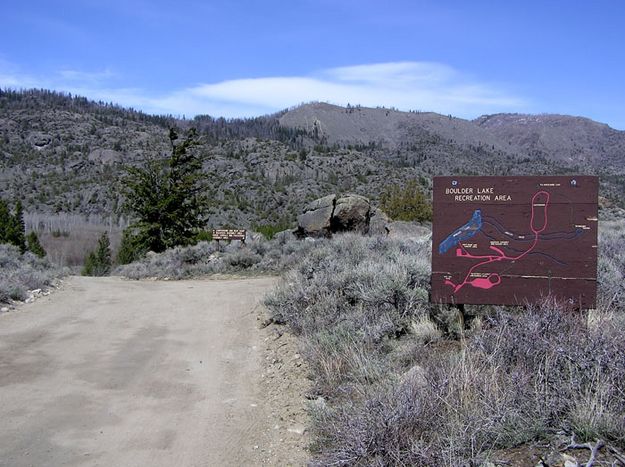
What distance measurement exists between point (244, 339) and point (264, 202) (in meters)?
79.1

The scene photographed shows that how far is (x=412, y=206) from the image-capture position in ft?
134

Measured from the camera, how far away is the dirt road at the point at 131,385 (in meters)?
5.13

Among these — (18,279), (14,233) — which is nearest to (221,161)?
(14,233)

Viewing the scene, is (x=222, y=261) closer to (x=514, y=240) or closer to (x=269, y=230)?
(x=514, y=240)

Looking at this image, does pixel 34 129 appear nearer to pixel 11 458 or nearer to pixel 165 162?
pixel 165 162

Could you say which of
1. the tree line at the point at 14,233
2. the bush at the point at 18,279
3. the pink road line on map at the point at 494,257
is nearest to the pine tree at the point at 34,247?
the tree line at the point at 14,233

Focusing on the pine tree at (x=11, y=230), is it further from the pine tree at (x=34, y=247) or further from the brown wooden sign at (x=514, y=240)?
the brown wooden sign at (x=514, y=240)

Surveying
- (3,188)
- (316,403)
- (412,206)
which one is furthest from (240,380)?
(3,188)

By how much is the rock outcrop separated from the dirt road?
12.3m

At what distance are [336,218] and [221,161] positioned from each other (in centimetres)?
8784

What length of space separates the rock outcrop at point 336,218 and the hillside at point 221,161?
1824 inches

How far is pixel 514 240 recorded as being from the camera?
A: 721 centimetres

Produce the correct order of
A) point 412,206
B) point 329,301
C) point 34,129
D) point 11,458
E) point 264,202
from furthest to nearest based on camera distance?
point 34,129
point 264,202
point 412,206
point 329,301
point 11,458

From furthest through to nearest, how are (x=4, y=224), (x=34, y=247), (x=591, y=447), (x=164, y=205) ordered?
(x=34, y=247)
(x=4, y=224)
(x=164, y=205)
(x=591, y=447)
